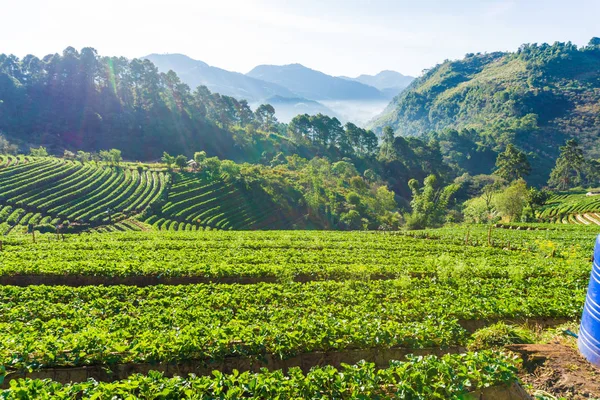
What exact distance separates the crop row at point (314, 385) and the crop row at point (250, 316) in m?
1.43

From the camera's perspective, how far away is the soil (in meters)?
6.67

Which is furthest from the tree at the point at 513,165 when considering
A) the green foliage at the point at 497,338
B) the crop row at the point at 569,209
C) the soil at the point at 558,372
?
the soil at the point at 558,372

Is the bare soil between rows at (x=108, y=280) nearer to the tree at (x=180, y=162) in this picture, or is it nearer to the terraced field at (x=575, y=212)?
the tree at (x=180, y=162)

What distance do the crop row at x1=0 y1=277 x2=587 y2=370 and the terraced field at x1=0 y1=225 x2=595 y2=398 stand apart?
0.04 meters

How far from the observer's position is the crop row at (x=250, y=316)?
767 cm

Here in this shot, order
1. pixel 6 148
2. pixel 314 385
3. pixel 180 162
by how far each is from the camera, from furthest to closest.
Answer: pixel 6 148 < pixel 180 162 < pixel 314 385

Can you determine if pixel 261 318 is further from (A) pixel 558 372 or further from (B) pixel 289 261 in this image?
(B) pixel 289 261

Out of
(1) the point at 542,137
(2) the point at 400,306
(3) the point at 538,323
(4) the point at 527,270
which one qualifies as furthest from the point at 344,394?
(1) the point at 542,137

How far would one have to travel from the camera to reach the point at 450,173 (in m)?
118

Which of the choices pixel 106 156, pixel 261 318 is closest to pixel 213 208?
pixel 106 156

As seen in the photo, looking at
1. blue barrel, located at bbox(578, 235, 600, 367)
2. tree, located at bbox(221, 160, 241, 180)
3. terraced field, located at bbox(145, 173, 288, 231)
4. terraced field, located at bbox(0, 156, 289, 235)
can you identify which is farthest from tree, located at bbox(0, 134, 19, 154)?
blue barrel, located at bbox(578, 235, 600, 367)

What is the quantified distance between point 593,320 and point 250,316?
8335 millimetres

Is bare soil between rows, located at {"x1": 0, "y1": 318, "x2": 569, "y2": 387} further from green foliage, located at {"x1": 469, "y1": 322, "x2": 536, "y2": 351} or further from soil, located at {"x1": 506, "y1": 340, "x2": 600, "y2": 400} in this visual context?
soil, located at {"x1": 506, "y1": 340, "x2": 600, "y2": 400}

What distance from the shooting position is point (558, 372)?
283 inches
